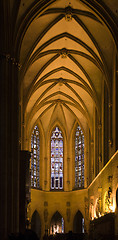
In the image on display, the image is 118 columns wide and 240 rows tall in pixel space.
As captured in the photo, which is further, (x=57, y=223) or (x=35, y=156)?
(x=57, y=223)

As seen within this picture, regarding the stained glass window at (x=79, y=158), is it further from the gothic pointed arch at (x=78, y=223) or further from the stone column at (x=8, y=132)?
the stone column at (x=8, y=132)

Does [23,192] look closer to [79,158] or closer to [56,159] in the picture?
[79,158]

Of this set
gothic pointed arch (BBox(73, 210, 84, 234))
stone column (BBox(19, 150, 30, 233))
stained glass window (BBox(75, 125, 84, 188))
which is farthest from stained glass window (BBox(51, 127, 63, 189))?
stone column (BBox(19, 150, 30, 233))

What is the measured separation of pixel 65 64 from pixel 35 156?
1175 cm

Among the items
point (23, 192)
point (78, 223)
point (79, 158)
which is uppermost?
point (79, 158)

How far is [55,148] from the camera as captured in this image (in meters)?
43.8

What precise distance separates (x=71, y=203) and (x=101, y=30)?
769 inches

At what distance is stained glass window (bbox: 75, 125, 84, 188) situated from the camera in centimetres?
4203

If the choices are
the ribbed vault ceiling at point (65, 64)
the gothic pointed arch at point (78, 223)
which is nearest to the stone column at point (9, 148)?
the ribbed vault ceiling at point (65, 64)

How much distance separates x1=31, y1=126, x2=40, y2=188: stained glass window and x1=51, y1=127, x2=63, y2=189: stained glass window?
159cm

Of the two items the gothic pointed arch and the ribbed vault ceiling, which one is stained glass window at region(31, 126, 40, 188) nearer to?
the ribbed vault ceiling

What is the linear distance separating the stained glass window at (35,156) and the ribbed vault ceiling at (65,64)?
145cm

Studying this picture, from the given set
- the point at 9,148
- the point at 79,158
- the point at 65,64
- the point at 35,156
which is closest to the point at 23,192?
the point at 9,148

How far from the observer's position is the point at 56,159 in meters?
43.6
